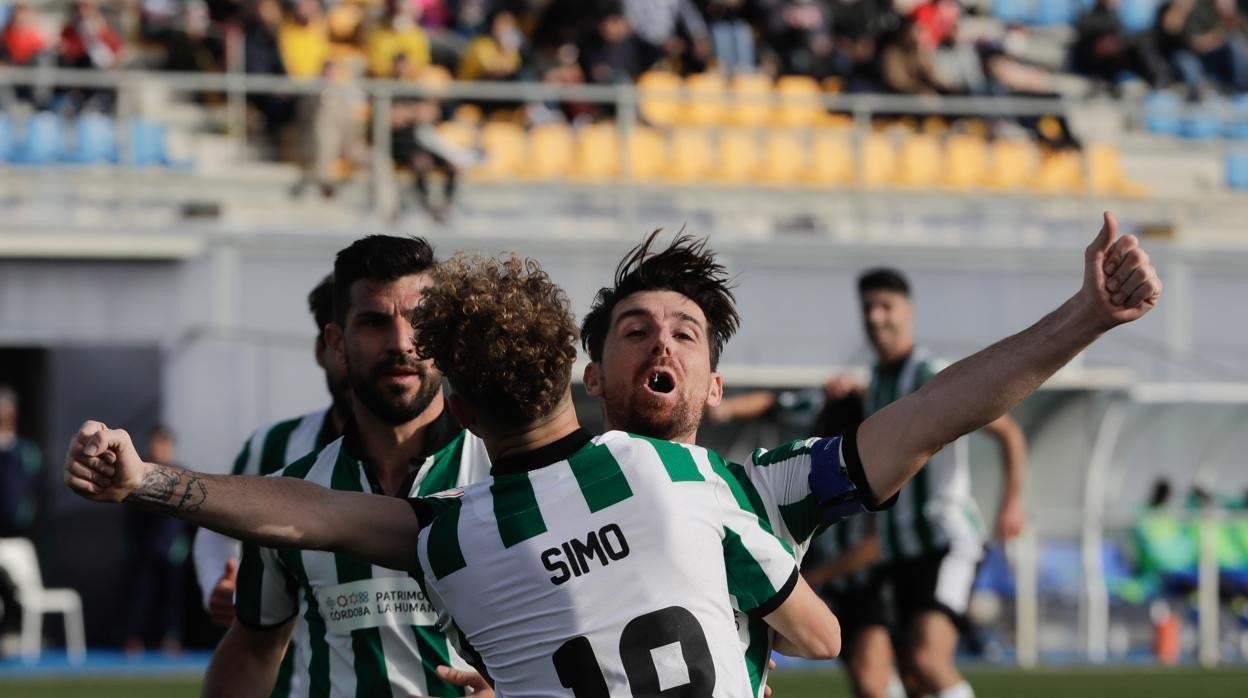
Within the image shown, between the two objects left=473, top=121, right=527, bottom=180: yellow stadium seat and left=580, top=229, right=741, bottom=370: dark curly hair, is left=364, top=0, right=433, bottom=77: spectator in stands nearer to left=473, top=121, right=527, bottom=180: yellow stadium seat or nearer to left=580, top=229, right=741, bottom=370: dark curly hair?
left=473, top=121, right=527, bottom=180: yellow stadium seat

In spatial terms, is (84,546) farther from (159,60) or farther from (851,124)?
(851,124)

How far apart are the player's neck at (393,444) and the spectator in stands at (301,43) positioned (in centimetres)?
1285

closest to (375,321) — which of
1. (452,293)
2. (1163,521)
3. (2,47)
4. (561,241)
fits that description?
(452,293)

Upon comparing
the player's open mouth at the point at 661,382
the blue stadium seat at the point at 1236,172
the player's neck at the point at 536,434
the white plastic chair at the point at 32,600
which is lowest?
the white plastic chair at the point at 32,600

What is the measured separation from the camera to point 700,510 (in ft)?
Result: 10.5

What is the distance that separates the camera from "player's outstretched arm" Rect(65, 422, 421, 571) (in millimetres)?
3143

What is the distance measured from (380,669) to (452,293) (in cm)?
117

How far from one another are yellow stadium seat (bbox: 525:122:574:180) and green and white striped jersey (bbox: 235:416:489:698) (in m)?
12.4

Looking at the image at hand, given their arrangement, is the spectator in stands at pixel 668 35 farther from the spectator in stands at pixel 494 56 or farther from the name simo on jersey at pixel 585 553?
the name simo on jersey at pixel 585 553

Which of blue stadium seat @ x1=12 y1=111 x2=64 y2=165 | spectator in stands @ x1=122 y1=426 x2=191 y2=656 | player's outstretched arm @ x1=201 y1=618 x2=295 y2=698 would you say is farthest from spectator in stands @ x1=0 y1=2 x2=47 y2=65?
player's outstretched arm @ x1=201 y1=618 x2=295 y2=698

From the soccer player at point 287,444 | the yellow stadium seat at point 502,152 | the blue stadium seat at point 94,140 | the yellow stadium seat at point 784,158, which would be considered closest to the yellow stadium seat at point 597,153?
the yellow stadium seat at point 502,152

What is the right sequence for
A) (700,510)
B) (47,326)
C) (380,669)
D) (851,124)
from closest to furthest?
(700,510), (380,669), (47,326), (851,124)

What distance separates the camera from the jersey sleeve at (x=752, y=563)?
3211mm

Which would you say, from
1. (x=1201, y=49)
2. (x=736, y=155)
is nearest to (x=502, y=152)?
(x=736, y=155)
